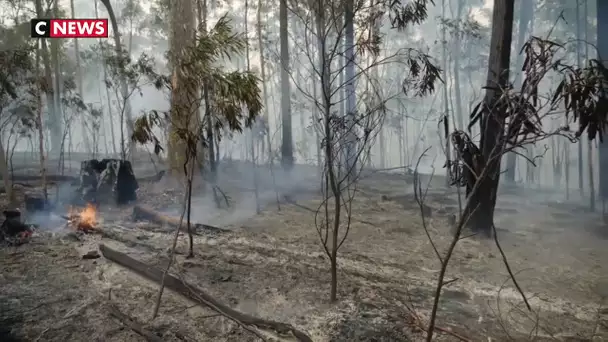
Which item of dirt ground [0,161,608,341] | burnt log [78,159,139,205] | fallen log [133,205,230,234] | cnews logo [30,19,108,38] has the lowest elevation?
dirt ground [0,161,608,341]

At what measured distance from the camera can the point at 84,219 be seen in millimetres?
9977

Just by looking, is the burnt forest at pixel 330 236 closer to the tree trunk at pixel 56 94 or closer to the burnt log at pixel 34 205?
the burnt log at pixel 34 205

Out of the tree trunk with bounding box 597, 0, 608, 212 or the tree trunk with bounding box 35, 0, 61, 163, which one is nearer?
the tree trunk with bounding box 597, 0, 608, 212

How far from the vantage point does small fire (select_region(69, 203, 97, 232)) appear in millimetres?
9586

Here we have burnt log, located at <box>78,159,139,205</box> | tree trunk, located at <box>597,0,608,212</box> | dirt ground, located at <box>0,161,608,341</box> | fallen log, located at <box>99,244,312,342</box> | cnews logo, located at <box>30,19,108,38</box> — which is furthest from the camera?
burnt log, located at <box>78,159,139,205</box>

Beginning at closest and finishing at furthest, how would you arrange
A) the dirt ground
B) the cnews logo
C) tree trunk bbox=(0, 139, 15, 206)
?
1. the dirt ground
2. the cnews logo
3. tree trunk bbox=(0, 139, 15, 206)

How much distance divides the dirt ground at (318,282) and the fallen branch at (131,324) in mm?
78

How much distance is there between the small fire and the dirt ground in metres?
0.30

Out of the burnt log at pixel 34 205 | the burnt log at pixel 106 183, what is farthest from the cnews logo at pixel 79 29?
the burnt log at pixel 34 205

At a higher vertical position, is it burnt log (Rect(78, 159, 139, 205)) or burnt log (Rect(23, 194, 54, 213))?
burnt log (Rect(78, 159, 139, 205))

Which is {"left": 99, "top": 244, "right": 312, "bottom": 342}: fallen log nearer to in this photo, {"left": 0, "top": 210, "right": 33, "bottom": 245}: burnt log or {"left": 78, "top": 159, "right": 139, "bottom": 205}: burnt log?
{"left": 0, "top": 210, "right": 33, "bottom": 245}: burnt log

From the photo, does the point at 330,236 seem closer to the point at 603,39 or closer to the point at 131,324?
the point at 131,324

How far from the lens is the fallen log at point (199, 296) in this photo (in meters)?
4.75

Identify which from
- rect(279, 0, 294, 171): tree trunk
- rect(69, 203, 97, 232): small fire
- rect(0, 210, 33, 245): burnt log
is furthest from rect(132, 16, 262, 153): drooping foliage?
rect(279, 0, 294, 171): tree trunk
